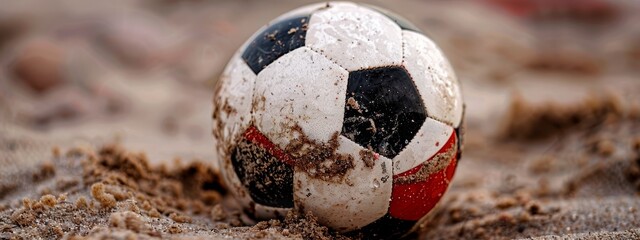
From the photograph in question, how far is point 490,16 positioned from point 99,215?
5.45 metres

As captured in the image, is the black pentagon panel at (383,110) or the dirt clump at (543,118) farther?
the dirt clump at (543,118)

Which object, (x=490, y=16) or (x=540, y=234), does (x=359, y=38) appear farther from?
(x=490, y=16)

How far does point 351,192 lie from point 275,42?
23.0 inches

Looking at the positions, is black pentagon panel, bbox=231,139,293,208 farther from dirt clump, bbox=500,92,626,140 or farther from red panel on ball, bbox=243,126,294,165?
dirt clump, bbox=500,92,626,140

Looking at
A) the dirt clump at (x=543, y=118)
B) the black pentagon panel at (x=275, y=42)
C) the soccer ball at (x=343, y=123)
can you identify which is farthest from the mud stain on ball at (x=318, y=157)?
the dirt clump at (x=543, y=118)

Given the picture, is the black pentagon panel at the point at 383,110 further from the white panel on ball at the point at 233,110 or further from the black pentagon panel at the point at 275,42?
the white panel on ball at the point at 233,110

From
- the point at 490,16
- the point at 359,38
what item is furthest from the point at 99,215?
the point at 490,16

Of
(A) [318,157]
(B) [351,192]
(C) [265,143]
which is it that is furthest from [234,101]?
(B) [351,192]

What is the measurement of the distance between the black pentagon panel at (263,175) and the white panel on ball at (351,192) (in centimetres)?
4

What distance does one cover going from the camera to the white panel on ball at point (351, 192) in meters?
1.95

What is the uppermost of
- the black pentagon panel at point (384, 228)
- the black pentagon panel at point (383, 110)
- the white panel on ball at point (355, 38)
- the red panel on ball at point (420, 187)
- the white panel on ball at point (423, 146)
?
the white panel on ball at point (355, 38)

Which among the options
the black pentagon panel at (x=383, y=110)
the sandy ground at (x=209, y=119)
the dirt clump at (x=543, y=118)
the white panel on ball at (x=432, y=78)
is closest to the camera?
the black pentagon panel at (x=383, y=110)

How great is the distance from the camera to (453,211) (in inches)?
104

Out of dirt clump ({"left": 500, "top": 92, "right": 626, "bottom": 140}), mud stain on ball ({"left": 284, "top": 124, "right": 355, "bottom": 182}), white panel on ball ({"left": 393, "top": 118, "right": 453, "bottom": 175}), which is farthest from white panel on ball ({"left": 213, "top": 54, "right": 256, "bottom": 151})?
dirt clump ({"left": 500, "top": 92, "right": 626, "bottom": 140})
